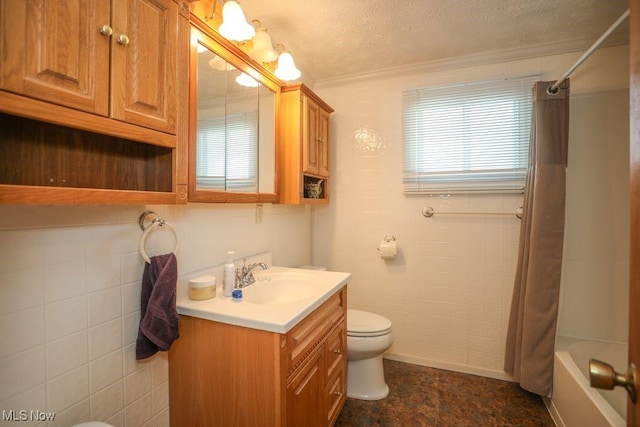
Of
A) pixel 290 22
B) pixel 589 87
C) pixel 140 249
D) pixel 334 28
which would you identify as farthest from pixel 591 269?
pixel 140 249

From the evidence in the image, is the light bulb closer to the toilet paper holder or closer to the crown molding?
the crown molding

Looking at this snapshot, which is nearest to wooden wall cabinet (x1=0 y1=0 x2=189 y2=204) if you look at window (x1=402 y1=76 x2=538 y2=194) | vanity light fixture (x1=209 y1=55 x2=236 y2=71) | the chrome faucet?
vanity light fixture (x1=209 y1=55 x2=236 y2=71)

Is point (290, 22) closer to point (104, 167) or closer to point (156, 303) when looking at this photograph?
point (104, 167)

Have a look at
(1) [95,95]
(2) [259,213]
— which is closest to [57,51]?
(1) [95,95]

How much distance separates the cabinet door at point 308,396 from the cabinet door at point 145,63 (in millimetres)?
1075

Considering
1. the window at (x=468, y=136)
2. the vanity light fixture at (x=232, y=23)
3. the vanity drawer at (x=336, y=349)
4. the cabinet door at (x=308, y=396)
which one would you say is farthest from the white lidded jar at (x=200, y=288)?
the window at (x=468, y=136)

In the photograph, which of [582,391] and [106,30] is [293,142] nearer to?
[106,30]

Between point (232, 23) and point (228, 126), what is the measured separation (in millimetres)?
437

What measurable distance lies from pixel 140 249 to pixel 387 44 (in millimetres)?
1935

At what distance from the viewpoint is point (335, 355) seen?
1675 mm

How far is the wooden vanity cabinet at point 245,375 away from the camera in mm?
1130

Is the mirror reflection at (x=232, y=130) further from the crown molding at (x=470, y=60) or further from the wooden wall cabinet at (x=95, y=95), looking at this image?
the crown molding at (x=470, y=60)

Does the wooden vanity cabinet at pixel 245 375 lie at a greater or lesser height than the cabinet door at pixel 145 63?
lesser

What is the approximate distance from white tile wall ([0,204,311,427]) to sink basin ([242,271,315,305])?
0.38 metres
